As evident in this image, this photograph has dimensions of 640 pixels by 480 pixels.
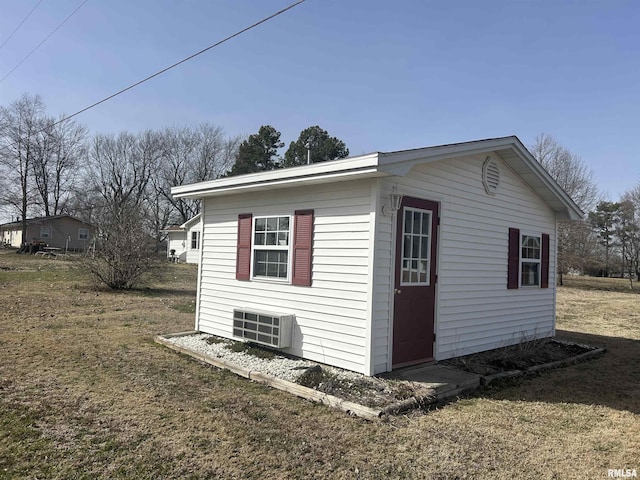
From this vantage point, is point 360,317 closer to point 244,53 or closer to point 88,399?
point 88,399

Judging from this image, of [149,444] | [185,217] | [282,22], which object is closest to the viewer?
[149,444]

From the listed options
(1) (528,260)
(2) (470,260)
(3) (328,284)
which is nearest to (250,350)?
(3) (328,284)

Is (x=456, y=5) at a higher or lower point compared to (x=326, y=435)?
higher

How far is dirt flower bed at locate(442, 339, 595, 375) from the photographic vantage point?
Result: 629 centimetres

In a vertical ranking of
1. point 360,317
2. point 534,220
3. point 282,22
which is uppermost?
point 282,22

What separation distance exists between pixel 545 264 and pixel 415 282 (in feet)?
13.9

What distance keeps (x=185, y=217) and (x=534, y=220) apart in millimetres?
42380

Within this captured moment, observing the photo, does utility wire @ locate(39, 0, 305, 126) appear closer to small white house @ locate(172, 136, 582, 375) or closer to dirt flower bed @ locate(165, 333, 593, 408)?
small white house @ locate(172, 136, 582, 375)

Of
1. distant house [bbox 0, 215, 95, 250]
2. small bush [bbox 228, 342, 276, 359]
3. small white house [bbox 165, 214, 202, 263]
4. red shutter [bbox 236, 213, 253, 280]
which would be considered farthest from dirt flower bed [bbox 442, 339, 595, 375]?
distant house [bbox 0, 215, 95, 250]

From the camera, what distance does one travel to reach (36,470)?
313 cm

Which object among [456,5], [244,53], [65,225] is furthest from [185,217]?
[456,5]

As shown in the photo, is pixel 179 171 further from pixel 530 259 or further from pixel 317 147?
pixel 530 259

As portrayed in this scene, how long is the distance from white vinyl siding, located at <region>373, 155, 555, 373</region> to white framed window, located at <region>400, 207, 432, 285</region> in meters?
0.24

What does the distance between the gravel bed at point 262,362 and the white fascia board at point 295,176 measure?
2.47 metres
